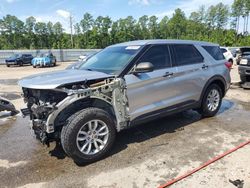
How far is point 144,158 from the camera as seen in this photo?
3998mm

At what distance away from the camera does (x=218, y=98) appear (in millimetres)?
6105

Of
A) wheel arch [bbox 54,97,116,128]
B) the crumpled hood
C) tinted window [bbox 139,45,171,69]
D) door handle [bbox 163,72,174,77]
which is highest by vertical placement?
tinted window [bbox 139,45,171,69]

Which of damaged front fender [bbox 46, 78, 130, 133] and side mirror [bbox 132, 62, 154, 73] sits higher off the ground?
side mirror [bbox 132, 62, 154, 73]

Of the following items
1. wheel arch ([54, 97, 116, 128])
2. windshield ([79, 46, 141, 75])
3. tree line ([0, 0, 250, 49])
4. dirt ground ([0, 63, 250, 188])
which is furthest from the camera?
tree line ([0, 0, 250, 49])

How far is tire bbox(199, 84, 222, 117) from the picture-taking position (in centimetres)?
576

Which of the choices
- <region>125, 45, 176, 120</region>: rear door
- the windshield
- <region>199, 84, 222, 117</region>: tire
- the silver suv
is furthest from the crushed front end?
<region>199, 84, 222, 117</region>: tire

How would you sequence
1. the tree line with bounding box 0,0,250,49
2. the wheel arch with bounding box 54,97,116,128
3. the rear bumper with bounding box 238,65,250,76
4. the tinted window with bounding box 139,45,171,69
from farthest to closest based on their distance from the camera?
the tree line with bounding box 0,0,250,49, the rear bumper with bounding box 238,65,250,76, the tinted window with bounding box 139,45,171,69, the wheel arch with bounding box 54,97,116,128

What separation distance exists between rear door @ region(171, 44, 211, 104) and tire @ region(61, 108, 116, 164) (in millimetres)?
1790

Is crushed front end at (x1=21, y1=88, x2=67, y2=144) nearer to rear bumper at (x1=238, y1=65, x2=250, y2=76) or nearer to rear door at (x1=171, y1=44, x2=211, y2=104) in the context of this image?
rear door at (x1=171, y1=44, x2=211, y2=104)

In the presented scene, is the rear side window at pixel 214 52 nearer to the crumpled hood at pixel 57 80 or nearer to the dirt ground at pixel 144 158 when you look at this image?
the dirt ground at pixel 144 158

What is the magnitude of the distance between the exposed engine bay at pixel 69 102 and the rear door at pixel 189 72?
147 cm

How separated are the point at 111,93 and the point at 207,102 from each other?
111 inches

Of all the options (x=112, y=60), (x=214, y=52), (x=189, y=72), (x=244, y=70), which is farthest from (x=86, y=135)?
(x=244, y=70)

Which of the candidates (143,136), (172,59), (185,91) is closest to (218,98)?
(185,91)
